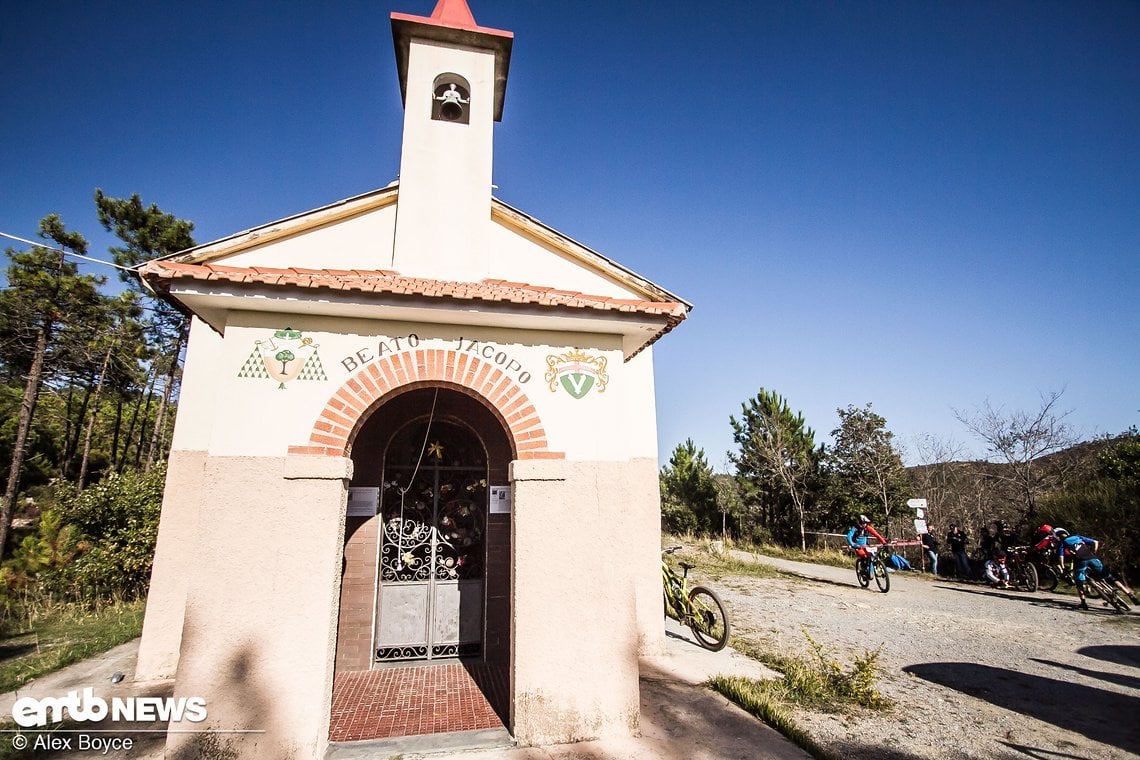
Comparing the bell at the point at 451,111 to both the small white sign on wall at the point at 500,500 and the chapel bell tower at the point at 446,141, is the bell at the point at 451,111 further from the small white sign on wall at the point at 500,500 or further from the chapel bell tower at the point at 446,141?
the small white sign on wall at the point at 500,500

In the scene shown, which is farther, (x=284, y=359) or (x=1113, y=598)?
(x=1113, y=598)

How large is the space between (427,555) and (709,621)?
424 centimetres

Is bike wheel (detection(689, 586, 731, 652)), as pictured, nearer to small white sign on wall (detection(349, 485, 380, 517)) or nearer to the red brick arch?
the red brick arch

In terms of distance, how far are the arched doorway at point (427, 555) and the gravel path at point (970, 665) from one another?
376 centimetres

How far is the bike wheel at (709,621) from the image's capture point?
6.92m

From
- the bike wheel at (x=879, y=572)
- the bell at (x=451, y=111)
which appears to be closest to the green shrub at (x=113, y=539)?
the bell at (x=451, y=111)

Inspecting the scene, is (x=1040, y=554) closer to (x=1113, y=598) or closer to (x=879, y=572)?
(x=1113, y=598)

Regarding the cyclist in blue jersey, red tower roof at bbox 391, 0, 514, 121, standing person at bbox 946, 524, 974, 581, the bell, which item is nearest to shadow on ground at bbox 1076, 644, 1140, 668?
the cyclist in blue jersey

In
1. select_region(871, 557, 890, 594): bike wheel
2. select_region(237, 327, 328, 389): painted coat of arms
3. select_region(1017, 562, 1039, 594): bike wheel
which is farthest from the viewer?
select_region(871, 557, 890, 594): bike wheel

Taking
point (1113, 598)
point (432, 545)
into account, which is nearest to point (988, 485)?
point (1113, 598)

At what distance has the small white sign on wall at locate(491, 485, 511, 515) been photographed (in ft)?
20.6

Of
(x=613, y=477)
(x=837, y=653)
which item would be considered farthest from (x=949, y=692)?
(x=613, y=477)

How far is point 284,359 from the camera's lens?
4344 millimetres

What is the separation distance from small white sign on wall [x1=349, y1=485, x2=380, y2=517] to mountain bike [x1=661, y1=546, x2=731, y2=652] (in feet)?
14.4
